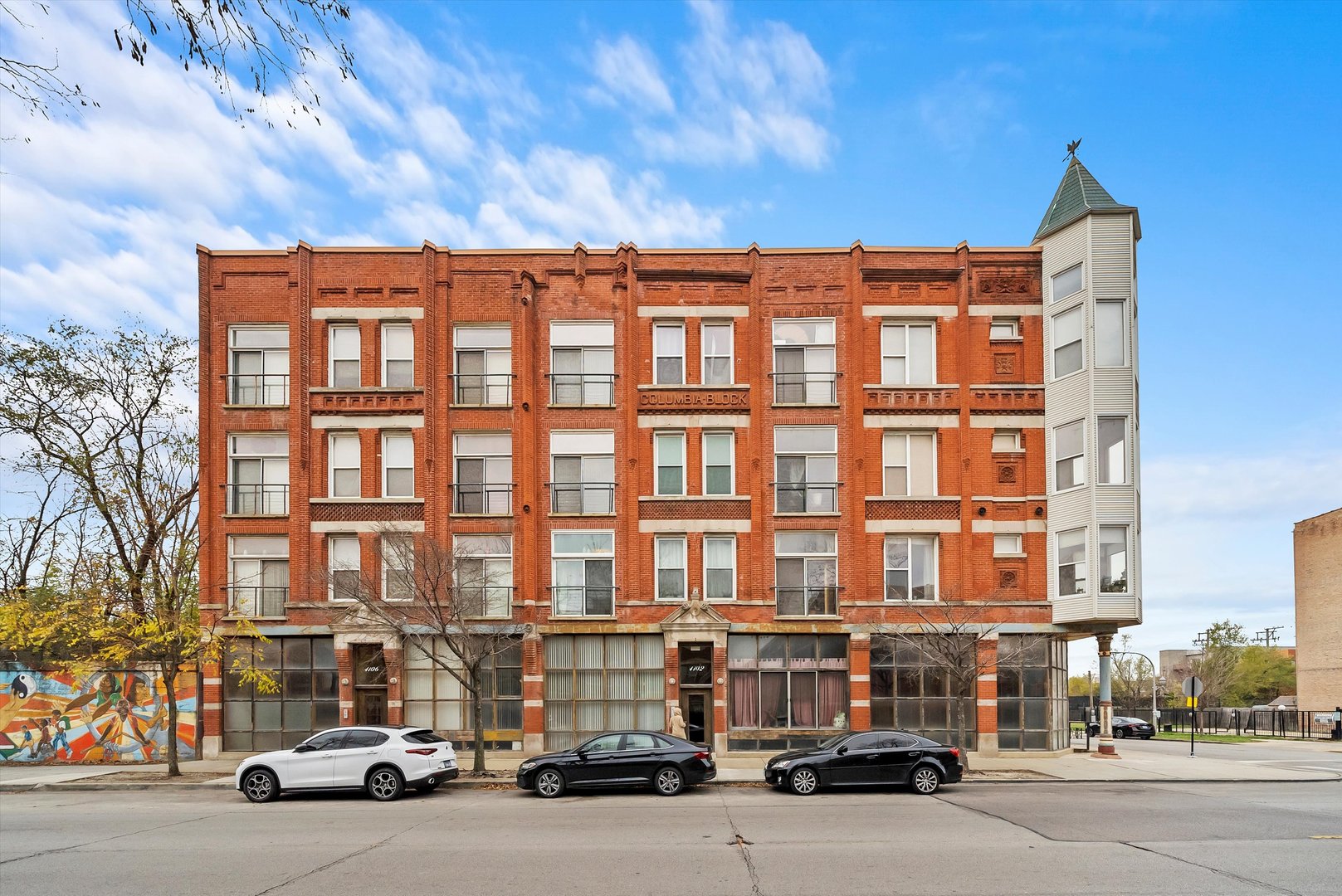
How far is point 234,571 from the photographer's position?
29875 mm

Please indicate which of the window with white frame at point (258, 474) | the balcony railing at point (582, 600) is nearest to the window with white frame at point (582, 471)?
the balcony railing at point (582, 600)

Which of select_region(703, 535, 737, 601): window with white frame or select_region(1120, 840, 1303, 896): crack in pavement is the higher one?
select_region(703, 535, 737, 601): window with white frame

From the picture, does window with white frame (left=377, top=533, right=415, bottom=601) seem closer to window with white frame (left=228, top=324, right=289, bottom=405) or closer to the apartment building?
the apartment building

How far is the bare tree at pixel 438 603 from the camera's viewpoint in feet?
82.2

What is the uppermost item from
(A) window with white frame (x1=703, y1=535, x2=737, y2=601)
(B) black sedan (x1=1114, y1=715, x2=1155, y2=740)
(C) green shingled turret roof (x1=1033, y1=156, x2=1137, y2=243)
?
(C) green shingled turret roof (x1=1033, y1=156, x2=1137, y2=243)

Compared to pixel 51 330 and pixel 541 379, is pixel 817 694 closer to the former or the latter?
pixel 541 379

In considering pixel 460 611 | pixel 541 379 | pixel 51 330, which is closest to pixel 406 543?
pixel 460 611

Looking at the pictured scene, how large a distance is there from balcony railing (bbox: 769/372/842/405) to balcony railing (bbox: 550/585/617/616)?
307 inches

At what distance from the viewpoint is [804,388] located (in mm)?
30234

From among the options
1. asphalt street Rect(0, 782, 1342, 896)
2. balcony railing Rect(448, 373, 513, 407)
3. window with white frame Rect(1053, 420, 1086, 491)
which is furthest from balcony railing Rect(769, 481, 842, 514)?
asphalt street Rect(0, 782, 1342, 896)

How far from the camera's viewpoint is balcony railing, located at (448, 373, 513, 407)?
30266mm

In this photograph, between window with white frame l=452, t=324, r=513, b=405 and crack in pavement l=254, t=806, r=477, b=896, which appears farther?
window with white frame l=452, t=324, r=513, b=405

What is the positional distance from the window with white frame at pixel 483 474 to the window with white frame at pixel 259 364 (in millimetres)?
5783

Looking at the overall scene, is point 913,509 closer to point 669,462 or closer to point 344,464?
point 669,462
